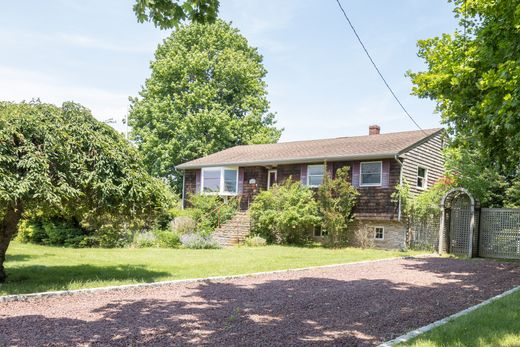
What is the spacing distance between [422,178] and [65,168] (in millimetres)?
19477

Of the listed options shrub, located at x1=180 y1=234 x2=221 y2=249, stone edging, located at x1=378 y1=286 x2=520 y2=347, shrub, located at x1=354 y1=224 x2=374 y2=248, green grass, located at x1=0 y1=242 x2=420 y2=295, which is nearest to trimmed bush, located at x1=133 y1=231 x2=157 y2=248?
shrub, located at x1=180 y1=234 x2=221 y2=249

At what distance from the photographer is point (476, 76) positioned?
12.7 metres

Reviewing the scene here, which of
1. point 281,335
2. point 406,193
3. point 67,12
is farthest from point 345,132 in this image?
point 281,335

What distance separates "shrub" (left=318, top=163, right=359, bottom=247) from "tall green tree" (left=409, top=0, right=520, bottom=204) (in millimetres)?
7410

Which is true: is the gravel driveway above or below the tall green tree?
below

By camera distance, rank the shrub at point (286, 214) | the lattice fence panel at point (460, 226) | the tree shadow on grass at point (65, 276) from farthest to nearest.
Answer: the shrub at point (286, 214), the lattice fence panel at point (460, 226), the tree shadow on grass at point (65, 276)

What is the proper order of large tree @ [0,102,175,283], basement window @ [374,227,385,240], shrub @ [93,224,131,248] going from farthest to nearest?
basement window @ [374,227,385,240], shrub @ [93,224,131,248], large tree @ [0,102,175,283]

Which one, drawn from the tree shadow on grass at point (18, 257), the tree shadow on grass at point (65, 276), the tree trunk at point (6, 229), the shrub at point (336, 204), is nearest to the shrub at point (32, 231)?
the tree shadow on grass at point (18, 257)

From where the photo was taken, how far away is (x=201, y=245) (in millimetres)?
19969

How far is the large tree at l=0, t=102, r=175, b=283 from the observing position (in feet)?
26.8

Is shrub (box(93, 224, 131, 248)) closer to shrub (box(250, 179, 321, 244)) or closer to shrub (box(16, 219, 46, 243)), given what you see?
shrub (box(16, 219, 46, 243))

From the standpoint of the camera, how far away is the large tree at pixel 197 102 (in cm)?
3812

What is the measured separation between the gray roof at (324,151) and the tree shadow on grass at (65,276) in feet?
42.2

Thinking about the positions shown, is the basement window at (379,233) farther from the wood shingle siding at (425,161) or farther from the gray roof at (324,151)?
the gray roof at (324,151)
